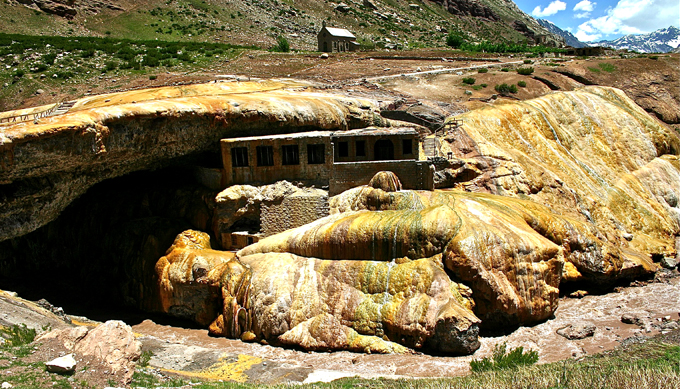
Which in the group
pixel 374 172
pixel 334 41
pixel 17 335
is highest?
pixel 334 41

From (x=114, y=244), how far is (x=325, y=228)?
43.5 ft

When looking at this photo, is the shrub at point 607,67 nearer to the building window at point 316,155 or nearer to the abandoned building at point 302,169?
→ the abandoned building at point 302,169

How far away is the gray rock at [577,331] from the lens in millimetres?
21469

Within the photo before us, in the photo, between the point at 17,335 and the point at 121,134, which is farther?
the point at 121,134

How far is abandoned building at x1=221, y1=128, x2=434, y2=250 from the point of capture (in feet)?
91.5

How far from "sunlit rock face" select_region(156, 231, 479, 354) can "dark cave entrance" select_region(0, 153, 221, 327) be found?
255 centimetres

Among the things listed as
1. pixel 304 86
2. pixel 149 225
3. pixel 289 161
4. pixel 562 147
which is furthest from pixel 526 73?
pixel 149 225

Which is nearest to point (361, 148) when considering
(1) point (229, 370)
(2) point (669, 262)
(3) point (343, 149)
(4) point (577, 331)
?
(3) point (343, 149)

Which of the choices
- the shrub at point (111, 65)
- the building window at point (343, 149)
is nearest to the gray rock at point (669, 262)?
the building window at point (343, 149)

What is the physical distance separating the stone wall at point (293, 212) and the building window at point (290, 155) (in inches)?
87.5

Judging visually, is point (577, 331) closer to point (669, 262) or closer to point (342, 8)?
point (669, 262)

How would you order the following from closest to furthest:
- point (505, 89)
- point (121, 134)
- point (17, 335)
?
point (17, 335), point (121, 134), point (505, 89)

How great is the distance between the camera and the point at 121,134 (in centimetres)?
2470

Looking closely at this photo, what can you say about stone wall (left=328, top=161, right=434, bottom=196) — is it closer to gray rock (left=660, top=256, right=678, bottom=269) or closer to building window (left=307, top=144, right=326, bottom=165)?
building window (left=307, top=144, right=326, bottom=165)
